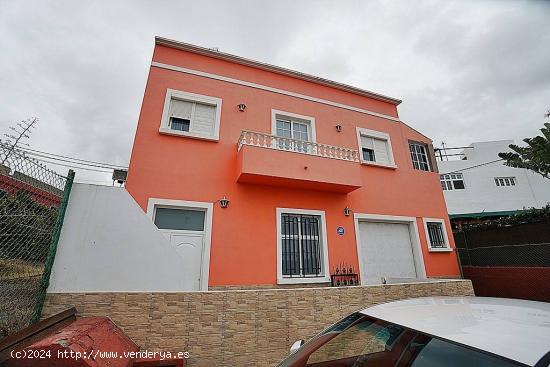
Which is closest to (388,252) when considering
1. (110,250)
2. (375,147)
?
(375,147)

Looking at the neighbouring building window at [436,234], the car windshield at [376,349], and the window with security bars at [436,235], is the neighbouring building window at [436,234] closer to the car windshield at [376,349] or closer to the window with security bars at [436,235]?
the window with security bars at [436,235]

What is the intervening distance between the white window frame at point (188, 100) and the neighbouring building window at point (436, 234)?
825 cm

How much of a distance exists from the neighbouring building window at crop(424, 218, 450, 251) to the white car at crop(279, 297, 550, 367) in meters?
7.89

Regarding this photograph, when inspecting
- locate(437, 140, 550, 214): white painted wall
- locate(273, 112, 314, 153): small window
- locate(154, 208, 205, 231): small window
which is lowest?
locate(154, 208, 205, 231): small window

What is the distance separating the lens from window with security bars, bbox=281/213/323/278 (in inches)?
273

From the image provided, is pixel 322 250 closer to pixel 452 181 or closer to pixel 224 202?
pixel 224 202

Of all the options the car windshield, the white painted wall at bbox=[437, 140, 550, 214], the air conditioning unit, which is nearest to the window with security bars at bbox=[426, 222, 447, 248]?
the car windshield

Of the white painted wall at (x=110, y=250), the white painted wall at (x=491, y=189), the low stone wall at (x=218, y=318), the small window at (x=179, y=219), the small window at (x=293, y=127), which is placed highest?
the white painted wall at (x=491, y=189)

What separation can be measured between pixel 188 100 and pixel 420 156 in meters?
9.64

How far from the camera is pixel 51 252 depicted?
3707 millimetres

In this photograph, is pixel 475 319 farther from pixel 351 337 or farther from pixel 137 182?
pixel 137 182

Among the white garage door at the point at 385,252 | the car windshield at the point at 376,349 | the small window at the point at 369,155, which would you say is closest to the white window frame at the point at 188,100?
the small window at the point at 369,155

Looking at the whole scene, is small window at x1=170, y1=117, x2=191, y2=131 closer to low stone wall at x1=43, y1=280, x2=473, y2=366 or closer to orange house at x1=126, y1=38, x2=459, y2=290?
orange house at x1=126, y1=38, x2=459, y2=290

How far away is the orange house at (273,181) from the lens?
6.35m
